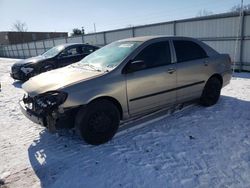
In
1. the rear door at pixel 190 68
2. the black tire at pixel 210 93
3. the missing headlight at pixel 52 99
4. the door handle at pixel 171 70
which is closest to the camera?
the missing headlight at pixel 52 99

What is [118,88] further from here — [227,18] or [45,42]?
[45,42]

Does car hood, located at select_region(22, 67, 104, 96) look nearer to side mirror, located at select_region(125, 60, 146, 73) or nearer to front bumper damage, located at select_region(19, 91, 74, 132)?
front bumper damage, located at select_region(19, 91, 74, 132)

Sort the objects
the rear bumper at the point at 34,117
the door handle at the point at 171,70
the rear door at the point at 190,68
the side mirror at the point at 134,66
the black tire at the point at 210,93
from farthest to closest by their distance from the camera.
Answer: the black tire at the point at 210,93 → the rear door at the point at 190,68 → the door handle at the point at 171,70 → the side mirror at the point at 134,66 → the rear bumper at the point at 34,117

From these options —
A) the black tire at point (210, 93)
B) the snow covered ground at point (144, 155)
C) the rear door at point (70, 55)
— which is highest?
the rear door at point (70, 55)

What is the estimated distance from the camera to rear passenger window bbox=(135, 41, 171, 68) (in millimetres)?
4121

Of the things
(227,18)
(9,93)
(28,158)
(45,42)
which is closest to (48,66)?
(9,93)

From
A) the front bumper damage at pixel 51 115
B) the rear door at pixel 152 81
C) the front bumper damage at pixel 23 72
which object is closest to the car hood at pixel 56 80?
the front bumper damage at pixel 51 115

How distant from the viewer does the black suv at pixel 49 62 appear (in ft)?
29.6

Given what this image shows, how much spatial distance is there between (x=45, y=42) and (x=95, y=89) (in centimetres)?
2470

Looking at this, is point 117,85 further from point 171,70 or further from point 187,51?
point 187,51

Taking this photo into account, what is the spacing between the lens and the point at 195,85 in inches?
193

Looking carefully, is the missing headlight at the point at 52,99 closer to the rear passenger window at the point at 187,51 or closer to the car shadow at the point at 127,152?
the car shadow at the point at 127,152

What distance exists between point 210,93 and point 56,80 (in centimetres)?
336

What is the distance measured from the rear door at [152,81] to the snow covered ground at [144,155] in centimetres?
48
